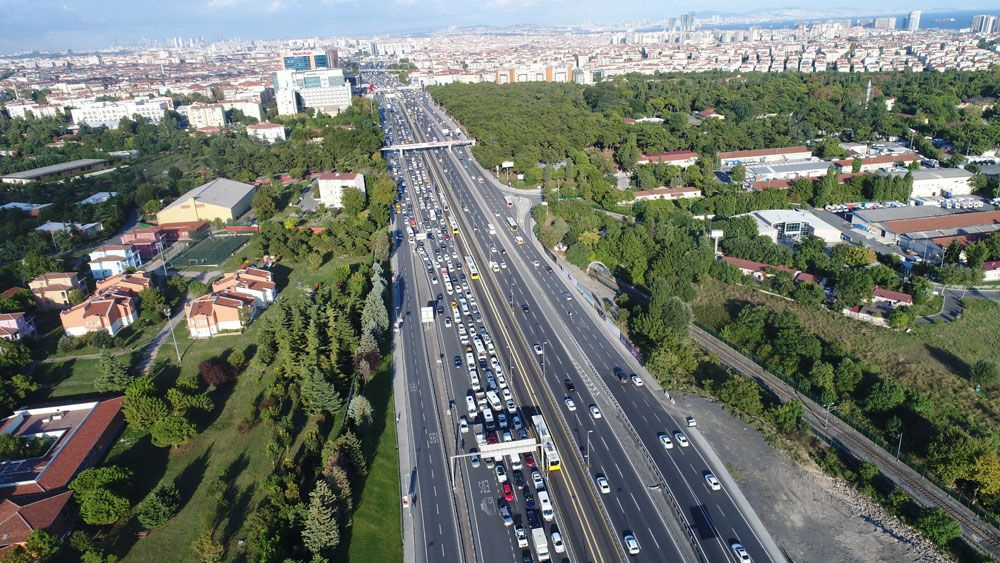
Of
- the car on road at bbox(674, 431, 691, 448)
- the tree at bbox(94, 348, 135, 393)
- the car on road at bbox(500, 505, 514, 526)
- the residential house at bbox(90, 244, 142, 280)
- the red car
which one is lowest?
the car on road at bbox(500, 505, 514, 526)

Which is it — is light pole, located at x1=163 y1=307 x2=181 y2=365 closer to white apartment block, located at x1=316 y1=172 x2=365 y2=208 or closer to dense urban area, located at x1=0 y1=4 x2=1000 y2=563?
dense urban area, located at x1=0 y1=4 x2=1000 y2=563

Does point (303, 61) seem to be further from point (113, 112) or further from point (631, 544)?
point (631, 544)

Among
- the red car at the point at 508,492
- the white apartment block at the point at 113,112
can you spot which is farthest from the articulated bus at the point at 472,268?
the white apartment block at the point at 113,112

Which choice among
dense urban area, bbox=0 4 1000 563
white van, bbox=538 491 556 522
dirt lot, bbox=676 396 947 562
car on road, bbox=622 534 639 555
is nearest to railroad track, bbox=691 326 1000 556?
dense urban area, bbox=0 4 1000 563

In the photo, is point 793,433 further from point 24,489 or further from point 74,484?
point 24,489

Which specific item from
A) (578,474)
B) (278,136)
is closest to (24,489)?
(578,474)

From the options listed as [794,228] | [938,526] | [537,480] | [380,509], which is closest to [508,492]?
[537,480]
